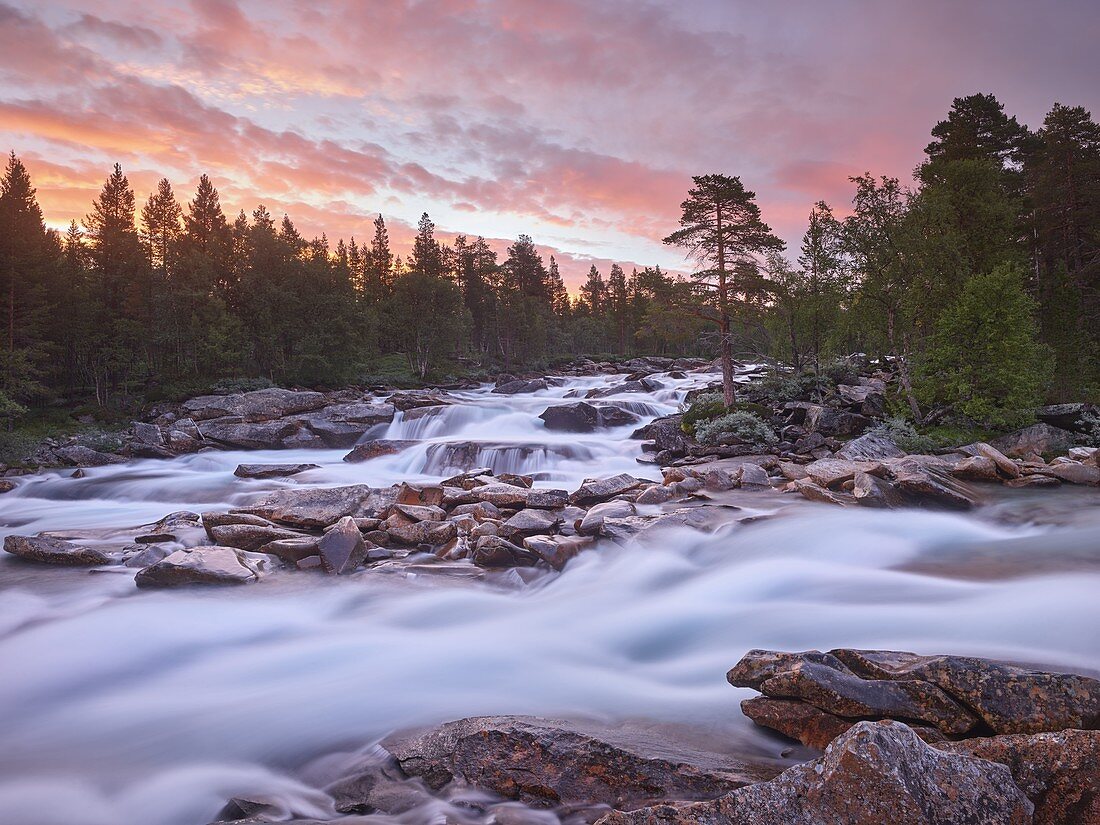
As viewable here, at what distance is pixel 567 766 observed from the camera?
3996mm

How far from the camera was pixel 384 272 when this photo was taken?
89.0m

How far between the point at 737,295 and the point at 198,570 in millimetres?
23176

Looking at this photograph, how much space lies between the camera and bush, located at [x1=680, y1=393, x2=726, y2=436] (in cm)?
2508

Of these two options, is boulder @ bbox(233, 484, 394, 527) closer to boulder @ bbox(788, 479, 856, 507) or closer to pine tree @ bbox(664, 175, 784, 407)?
boulder @ bbox(788, 479, 856, 507)

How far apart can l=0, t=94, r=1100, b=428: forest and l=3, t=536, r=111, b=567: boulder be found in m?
22.2

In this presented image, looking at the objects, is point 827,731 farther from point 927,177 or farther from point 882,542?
point 927,177

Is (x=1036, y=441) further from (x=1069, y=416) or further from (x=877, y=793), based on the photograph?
(x=877, y=793)

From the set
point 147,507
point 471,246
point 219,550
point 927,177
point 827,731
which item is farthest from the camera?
point 471,246

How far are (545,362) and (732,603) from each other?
208 ft

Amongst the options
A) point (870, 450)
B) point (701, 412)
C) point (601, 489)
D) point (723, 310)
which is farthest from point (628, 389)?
point (601, 489)

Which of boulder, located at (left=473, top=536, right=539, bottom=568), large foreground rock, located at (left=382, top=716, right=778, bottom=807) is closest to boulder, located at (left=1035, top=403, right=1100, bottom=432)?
boulder, located at (left=473, top=536, right=539, bottom=568)

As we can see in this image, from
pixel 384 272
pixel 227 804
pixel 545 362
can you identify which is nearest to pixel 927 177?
pixel 227 804

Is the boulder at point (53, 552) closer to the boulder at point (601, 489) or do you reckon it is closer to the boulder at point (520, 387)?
the boulder at point (601, 489)

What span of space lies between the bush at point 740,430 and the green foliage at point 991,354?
5.98 m
